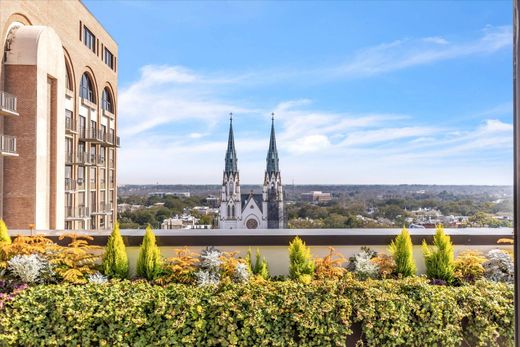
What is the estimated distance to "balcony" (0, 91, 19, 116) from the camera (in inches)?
366

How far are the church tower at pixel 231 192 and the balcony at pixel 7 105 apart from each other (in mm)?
29128

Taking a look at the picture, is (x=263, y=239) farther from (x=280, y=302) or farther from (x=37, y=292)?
Result: (x=37, y=292)

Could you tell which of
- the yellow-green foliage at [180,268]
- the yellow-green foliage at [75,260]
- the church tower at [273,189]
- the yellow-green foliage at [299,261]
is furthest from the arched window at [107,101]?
the yellow-green foliage at [299,261]

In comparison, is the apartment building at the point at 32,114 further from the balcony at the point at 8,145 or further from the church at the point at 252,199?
the church at the point at 252,199

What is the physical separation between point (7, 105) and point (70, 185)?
7403 mm

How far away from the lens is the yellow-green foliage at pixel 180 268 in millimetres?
3066

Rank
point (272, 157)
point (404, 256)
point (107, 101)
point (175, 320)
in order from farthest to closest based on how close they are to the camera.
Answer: point (272, 157)
point (107, 101)
point (404, 256)
point (175, 320)

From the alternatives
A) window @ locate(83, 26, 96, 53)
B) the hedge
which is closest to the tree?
the hedge

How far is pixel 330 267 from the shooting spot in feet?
10.5

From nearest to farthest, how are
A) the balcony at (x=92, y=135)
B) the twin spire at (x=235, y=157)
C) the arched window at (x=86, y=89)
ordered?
the arched window at (x=86, y=89), the balcony at (x=92, y=135), the twin spire at (x=235, y=157)

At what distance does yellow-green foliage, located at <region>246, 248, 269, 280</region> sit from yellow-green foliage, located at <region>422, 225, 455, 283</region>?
1.50 m

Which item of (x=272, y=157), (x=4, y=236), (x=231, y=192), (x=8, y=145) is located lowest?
(x=231, y=192)

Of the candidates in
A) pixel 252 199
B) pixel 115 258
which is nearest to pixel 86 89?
pixel 115 258

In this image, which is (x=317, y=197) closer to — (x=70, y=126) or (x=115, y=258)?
(x=115, y=258)
